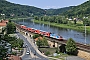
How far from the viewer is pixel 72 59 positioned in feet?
164

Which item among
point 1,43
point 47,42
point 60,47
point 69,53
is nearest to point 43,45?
point 47,42

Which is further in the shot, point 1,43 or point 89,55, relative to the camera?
point 89,55

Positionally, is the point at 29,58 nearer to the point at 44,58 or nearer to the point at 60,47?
the point at 44,58

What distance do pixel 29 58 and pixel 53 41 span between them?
1996 cm

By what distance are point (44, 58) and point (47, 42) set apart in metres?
18.8

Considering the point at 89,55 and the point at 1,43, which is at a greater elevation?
the point at 1,43

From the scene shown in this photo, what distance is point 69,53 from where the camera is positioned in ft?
184

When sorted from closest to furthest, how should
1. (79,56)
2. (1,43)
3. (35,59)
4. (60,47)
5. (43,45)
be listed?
(1,43) → (35,59) → (79,56) → (60,47) → (43,45)

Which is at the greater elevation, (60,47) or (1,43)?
(1,43)

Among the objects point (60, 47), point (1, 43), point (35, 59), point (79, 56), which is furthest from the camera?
point (60, 47)

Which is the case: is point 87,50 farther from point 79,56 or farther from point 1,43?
point 1,43

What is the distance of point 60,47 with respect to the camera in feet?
208

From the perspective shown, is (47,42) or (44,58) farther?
(47,42)

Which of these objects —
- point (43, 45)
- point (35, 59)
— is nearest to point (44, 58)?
point (35, 59)
